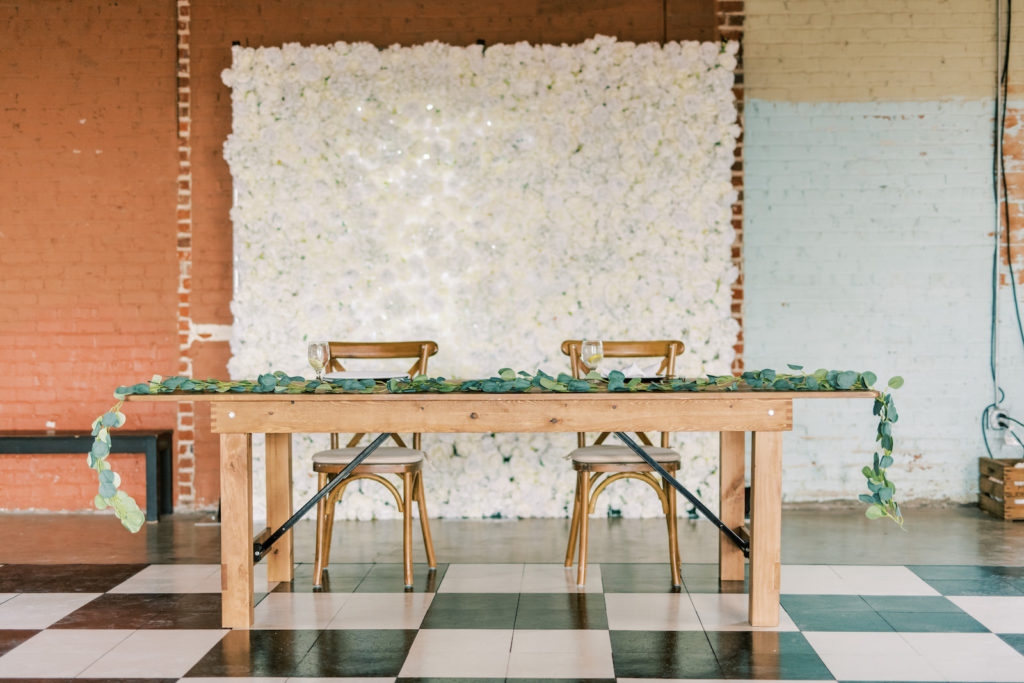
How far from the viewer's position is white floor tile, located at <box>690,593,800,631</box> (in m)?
2.93

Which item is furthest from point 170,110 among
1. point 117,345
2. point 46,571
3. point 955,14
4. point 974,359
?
point 974,359

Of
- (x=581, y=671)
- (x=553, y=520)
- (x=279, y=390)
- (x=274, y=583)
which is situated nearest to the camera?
(x=581, y=671)

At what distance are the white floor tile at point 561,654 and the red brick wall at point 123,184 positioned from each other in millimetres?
2463

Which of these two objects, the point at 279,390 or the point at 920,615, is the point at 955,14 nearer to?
the point at 920,615

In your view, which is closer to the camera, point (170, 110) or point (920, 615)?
point (920, 615)

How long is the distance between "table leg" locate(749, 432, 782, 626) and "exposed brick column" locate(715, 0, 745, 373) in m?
1.88

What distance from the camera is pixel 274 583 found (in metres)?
3.48

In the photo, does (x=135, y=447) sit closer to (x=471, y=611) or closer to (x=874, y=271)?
(x=471, y=611)

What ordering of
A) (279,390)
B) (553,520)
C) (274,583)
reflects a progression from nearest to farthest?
1. (279,390)
2. (274,583)
3. (553,520)

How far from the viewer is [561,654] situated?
8.80 feet

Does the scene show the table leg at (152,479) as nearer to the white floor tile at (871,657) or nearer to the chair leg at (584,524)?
the chair leg at (584,524)

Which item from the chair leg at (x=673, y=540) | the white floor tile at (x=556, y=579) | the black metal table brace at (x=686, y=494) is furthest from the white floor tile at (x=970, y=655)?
the white floor tile at (x=556, y=579)

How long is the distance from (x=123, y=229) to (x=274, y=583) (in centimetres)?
237

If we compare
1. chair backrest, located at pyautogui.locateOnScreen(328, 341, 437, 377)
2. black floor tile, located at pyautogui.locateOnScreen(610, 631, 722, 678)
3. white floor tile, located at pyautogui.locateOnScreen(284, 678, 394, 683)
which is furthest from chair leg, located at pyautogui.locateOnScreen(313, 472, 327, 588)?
black floor tile, located at pyautogui.locateOnScreen(610, 631, 722, 678)
